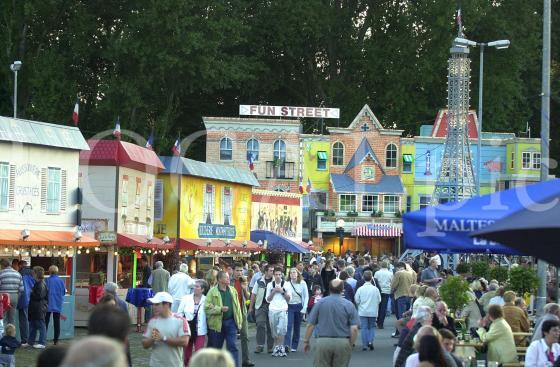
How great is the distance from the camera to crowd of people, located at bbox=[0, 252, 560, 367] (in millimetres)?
10820

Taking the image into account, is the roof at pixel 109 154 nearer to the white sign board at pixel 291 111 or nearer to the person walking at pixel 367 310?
the person walking at pixel 367 310

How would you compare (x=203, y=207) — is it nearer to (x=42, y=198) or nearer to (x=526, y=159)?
(x=42, y=198)

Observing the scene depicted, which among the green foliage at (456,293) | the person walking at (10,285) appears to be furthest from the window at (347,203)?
the green foliage at (456,293)

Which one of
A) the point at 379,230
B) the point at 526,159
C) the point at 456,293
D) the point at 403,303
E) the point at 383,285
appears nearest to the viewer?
the point at 456,293

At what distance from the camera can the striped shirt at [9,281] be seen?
25984 millimetres

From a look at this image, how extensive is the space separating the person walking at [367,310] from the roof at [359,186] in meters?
52.0

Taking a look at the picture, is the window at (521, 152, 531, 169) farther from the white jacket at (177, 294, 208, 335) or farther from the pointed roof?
the white jacket at (177, 294, 208, 335)

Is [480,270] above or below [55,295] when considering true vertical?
above

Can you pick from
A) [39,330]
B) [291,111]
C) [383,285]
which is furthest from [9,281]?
[291,111]

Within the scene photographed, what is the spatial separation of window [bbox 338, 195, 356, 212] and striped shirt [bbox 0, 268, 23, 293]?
5552 cm

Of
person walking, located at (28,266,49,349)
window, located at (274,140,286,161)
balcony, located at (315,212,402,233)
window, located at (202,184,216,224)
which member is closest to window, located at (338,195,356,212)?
balcony, located at (315,212,402,233)

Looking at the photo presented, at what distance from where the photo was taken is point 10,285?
85.5 feet

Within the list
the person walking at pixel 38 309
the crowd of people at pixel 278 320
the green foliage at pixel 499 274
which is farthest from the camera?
the green foliage at pixel 499 274

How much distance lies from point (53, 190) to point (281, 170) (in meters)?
48.5
